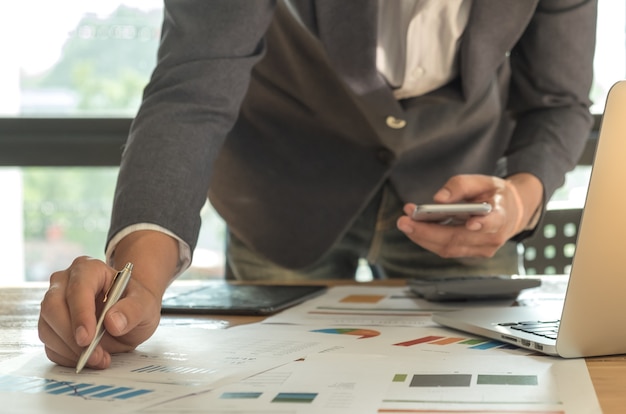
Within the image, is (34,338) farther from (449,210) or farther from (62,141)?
(62,141)

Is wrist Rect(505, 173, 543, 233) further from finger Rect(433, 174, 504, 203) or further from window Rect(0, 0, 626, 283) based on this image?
window Rect(0, 0, 626, 283)

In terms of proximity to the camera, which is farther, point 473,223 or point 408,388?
point 473,223

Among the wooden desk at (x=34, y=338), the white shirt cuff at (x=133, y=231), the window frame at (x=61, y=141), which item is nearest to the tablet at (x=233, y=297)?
the wooden desk at (x=34, y=338)

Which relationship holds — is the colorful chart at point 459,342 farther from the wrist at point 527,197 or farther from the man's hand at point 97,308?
the wrist at point 527,197

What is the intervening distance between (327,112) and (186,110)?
47 cm

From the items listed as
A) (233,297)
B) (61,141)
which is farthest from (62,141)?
(233,297)

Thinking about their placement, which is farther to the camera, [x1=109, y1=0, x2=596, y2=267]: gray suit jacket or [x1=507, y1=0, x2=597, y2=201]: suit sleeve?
[x1=507, y1=0, x2=597, y2=201]: suit sleeve

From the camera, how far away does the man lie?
949 mm

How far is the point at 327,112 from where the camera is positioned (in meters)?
1.47

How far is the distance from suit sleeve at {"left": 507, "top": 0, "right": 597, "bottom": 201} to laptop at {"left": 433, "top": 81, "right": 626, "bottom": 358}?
611 millimetres

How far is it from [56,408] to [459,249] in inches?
27.2

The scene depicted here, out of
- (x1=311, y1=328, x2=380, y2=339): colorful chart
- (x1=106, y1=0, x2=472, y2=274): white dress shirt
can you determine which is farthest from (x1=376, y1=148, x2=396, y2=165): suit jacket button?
(x1=311, y1=328, x2=380, y2=339): colorful chart

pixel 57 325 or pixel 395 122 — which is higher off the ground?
pixel 395 122

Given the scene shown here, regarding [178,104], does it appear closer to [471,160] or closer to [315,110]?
[315,110]
